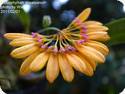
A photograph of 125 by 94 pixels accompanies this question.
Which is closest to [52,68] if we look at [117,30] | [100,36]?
[100,36]

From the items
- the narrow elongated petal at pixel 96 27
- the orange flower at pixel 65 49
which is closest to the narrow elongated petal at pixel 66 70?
the orange flower at pixel 65 49

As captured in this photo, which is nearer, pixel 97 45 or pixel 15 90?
pixel 97 45

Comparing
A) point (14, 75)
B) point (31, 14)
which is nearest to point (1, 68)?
point (14, 75)

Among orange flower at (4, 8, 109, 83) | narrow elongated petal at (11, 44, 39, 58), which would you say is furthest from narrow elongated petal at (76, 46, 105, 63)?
narrow elongated petal at (11, 44, 39, 58)

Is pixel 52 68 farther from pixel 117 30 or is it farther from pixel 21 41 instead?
pixel 117 30

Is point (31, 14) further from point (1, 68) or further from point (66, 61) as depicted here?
point (66, 61)

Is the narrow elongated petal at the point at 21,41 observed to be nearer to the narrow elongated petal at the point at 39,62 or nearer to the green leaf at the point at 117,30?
the narrow elongated petal at the point at 39,62
